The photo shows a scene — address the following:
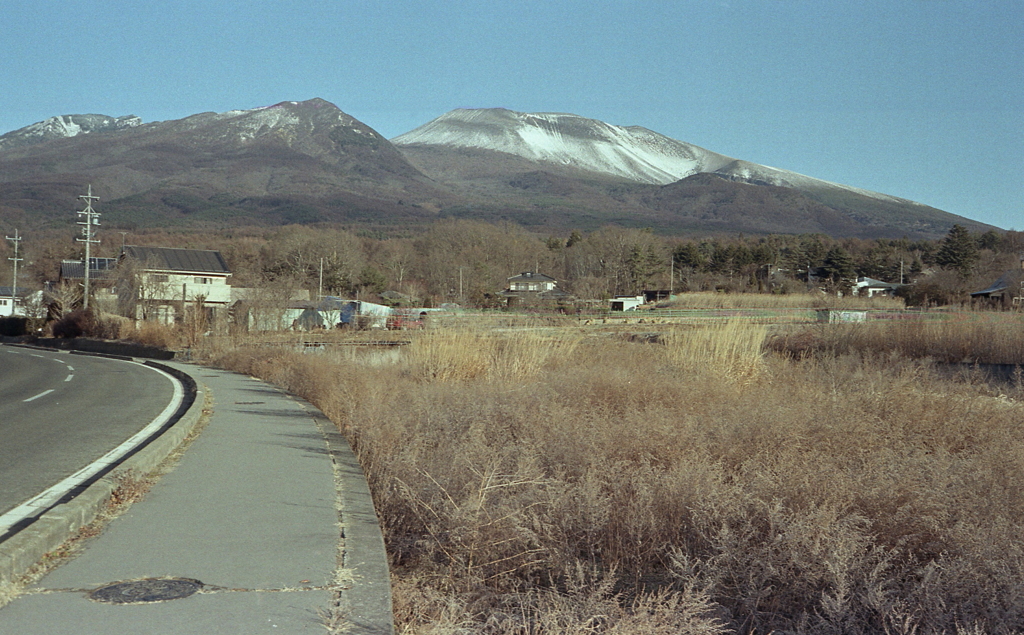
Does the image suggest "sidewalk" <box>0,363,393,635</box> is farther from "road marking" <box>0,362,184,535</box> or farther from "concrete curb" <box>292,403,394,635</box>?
"road marking" <box>0,362,184,535</box>

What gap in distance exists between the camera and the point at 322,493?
6836 millimetres

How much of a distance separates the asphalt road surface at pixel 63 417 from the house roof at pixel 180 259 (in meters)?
50.2

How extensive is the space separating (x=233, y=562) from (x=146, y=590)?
573 mm

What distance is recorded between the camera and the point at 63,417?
1258 centimetres

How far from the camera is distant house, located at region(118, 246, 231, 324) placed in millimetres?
48431

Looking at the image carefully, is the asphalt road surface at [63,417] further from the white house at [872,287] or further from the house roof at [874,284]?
the house roof at [874,284]

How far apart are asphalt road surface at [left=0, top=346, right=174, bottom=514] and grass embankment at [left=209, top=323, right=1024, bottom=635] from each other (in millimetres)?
2906

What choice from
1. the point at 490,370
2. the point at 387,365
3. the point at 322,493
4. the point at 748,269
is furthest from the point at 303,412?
the point at 748,269

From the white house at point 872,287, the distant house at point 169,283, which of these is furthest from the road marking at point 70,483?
the white house at point 872,287

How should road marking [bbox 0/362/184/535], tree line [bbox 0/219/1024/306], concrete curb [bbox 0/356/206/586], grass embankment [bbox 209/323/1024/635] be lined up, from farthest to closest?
1. tree line [bbox 0/219/1024/306]
2. road marking [bbox 0/362/184/535]
3. concrete curb [bbox 0/356/206/586]
4. grass embankment [bbox 209/323/1024/635]

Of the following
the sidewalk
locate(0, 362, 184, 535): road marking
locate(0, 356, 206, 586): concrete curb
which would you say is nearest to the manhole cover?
the sidewalk

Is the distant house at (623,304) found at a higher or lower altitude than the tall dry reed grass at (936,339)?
higher

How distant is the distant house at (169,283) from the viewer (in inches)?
1907

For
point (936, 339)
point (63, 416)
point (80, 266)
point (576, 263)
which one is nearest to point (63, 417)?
point (63, 416)
